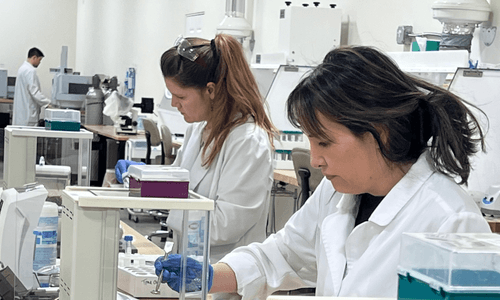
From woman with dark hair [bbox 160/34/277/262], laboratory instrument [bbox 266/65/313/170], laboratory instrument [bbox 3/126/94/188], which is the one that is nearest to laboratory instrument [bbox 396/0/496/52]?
laboratory instrument [bbox 266/65/313/170]

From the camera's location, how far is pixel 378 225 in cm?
130

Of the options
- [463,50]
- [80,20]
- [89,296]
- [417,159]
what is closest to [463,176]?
[417,159]

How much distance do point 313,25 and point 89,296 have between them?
4.47m

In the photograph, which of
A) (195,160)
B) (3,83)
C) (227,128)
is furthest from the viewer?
(3,83)

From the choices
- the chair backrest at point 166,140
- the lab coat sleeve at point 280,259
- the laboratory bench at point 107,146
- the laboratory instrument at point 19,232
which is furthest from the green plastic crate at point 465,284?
the laboratory bench at point 107,146

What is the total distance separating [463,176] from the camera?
1.30 meters

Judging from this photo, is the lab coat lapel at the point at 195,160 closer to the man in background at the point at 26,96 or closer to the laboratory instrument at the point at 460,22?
the laboratory instrument at the point at 460,22

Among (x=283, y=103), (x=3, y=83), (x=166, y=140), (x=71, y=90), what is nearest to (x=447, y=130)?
(x=283, y=103)

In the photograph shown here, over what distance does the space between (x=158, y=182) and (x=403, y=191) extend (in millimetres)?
465

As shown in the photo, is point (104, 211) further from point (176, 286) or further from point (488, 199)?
point (488, 199)

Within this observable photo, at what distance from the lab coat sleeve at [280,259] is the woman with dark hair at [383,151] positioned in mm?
234

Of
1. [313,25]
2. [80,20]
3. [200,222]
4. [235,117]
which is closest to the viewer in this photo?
[200,222]

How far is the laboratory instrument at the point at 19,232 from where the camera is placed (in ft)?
5.55

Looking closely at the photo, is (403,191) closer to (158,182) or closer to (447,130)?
(447,130)
